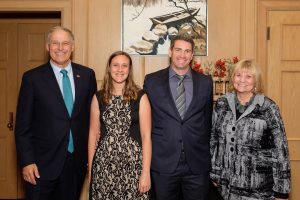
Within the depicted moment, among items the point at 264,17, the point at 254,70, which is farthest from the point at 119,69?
A: the point at 264,17

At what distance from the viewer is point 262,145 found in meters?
2.46

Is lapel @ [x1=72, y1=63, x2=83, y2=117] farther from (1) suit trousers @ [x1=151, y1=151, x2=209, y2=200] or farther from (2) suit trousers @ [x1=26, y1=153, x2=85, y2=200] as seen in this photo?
(1) suit trousers @ [x1=151, y1=151, x2=209, y2=200]

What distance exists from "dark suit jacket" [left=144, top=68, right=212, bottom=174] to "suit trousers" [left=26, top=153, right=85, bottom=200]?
593mm

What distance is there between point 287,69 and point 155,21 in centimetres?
145

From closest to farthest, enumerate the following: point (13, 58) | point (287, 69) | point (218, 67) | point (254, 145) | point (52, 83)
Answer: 1. point (254, 145)
2. point (52, 83)
3. point (218, 67)
4. point (287, 69)
5. point (13, 58)

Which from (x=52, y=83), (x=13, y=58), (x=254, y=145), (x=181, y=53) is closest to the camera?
(x=254, y=145)

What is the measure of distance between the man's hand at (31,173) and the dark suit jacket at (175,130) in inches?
32.9

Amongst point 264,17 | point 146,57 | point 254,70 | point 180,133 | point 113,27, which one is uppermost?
point 264,17

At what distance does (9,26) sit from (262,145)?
11.8 feet

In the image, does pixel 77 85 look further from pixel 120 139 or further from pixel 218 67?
pixel 218 67

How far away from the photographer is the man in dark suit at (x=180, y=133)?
2.65 meters

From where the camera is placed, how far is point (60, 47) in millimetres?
2598

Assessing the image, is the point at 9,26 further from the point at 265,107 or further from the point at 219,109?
the point at 265,107

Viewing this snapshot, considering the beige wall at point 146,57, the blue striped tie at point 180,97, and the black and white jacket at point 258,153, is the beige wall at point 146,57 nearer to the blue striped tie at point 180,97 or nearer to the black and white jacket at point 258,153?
the blue striped tie at point 180,97
